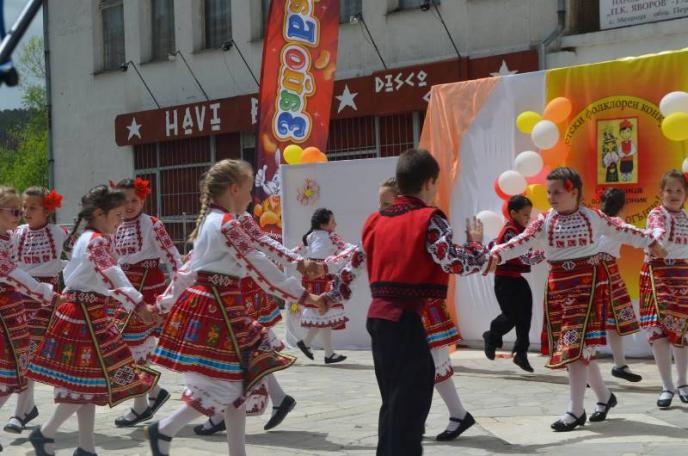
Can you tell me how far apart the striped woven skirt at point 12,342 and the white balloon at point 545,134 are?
5008 mm

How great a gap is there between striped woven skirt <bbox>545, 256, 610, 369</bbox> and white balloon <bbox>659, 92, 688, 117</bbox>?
107 inches

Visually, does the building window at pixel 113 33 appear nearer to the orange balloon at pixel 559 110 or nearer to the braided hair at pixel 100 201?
the orange balloon at pixel 559 110

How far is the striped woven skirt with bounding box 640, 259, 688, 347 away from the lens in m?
8.24

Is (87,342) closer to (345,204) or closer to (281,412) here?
(281,412)

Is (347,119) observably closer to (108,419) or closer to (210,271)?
(108,419)

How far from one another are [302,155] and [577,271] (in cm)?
625

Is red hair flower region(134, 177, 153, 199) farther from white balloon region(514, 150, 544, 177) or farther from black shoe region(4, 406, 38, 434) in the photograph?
white balloon region(514, 150, 544, 177)

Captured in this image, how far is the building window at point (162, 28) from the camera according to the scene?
22.8 meters

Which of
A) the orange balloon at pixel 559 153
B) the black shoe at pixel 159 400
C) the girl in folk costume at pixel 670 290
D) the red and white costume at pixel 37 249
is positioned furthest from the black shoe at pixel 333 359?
the girl in folk costume at pixel 670 290

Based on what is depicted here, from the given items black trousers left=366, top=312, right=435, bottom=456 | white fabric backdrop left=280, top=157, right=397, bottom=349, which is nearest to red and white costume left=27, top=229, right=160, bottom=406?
black trousers left=366, top=312, right=435, bottom=456

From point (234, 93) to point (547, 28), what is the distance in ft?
23.7

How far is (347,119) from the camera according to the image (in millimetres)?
18781

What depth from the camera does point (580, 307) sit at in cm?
734

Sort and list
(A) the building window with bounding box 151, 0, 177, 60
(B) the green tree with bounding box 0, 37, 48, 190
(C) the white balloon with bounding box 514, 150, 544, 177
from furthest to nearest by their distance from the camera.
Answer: (B) the green tree with bounding box 0, 37, 48, 190 → (A) the building window with bounding box 151, 0, 177, 60 → (C) the white balloon with bounding box 514, 150, 544, 177
